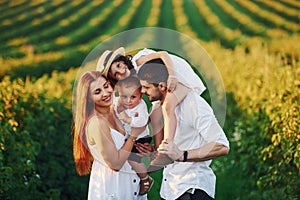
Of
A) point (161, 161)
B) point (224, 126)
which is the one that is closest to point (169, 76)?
point (161, 161)

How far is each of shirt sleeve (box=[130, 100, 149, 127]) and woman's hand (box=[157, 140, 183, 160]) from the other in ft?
0.64

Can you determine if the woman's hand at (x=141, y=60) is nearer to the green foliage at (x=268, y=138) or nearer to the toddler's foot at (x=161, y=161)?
the toddler's foot at (x=161, y=161)

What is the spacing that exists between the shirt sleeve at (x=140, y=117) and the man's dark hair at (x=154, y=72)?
6.8 inches

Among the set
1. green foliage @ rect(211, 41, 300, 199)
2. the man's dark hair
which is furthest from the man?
green foliage @ rect(211, 41, 300, 199)

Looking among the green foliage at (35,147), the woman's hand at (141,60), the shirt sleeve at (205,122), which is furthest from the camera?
the green foliage at (35,147)

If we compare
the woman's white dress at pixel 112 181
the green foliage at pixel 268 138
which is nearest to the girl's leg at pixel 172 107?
the woman's white dress at pixel 112 181

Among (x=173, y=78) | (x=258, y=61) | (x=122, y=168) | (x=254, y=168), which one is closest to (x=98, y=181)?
(x=122, y=168)

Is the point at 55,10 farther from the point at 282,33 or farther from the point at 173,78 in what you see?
the point at 173,78

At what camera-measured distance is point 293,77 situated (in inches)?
239

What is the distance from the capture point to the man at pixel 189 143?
2.97 m

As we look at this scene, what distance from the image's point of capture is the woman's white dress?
321 centimetres

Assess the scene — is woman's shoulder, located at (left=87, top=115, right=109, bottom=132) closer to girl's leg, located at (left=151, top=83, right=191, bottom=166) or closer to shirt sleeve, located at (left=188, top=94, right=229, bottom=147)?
girl's leg, located at (left=151, top=83, right=191, bottom=166)

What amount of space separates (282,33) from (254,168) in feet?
57.2

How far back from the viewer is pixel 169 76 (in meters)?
3.00
